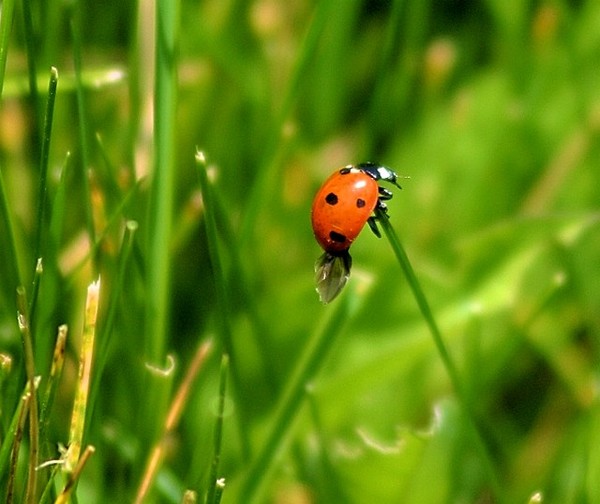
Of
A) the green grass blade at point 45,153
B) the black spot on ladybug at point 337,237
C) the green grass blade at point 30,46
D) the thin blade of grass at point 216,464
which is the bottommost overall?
the thin blade of grass at point 216,464

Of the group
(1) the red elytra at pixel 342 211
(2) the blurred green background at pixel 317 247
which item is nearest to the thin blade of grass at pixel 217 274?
(2) the blurred green background at pixel 317 247

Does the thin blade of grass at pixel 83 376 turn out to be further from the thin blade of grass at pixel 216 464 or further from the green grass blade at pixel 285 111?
the green grass blade at pixel 285 111

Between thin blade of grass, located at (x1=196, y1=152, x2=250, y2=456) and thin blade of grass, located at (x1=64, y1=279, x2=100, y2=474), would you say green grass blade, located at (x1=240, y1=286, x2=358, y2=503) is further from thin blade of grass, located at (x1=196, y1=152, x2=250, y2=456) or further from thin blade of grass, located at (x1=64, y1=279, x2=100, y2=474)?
thin blade of grass, located at (x1=64, y1=279, x2=100, y2=474)

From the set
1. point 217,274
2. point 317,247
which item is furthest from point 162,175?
point 317,247

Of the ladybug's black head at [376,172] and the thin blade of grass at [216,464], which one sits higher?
the ladybug's black head at [376,172]

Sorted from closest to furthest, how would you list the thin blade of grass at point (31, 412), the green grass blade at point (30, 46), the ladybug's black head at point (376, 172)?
the thin blade of grass at point (31, 412) < the green grass blade at point (30, 46) < the ladybug's black head at point (376, 172)

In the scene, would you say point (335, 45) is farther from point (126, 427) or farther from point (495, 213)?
point (126, 427)

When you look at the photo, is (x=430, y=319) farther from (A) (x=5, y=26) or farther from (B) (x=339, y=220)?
(A) (x=5, y=26)

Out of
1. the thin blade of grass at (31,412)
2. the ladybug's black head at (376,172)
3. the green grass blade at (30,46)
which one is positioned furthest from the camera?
the ladybug's black head at (376,172)
